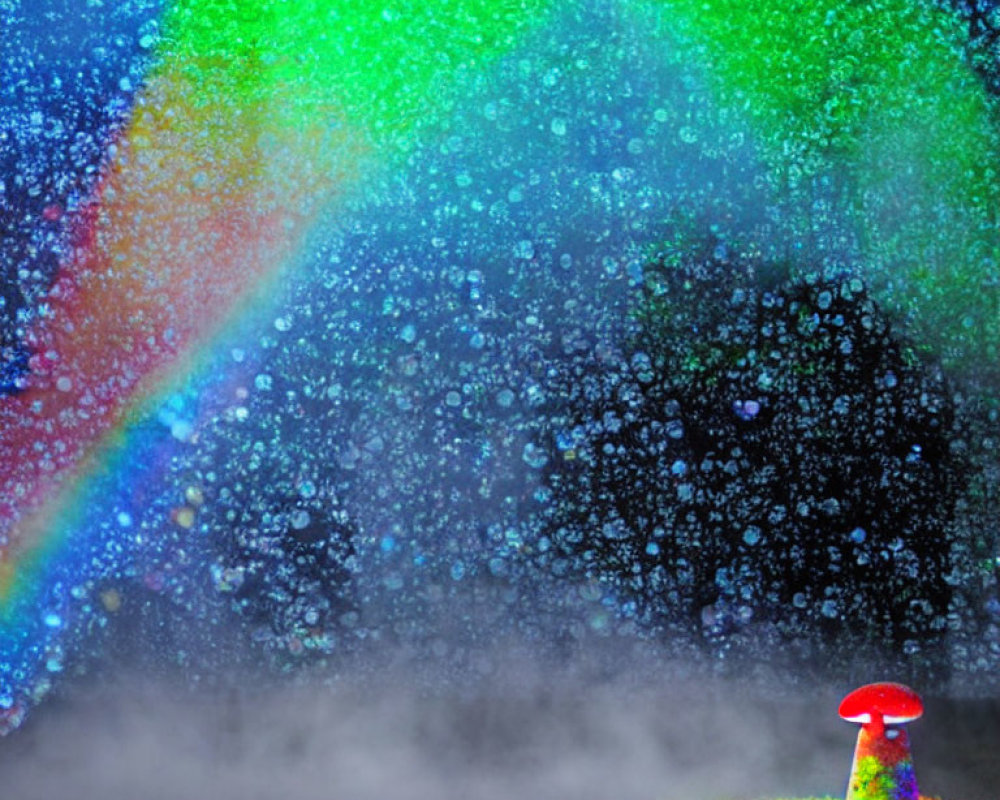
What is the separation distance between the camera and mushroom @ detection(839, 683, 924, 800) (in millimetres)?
1220

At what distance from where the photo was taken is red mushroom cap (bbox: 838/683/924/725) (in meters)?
1.22

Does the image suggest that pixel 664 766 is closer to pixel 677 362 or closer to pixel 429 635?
pixel 429 635

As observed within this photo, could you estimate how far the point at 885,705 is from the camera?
4.00ft

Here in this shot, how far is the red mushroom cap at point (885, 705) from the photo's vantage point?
3.99ft

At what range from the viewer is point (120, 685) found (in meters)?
1.76

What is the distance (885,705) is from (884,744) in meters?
0.05

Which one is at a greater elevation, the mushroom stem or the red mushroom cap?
the red mushroom cap

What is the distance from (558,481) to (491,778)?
0.47 metres

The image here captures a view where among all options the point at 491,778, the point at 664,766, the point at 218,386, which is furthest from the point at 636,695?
the point at 218,386

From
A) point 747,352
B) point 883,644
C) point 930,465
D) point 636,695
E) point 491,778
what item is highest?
point 747,352

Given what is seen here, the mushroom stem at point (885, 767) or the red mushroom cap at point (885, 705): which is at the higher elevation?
the red mushroom cap at point (885, 705)

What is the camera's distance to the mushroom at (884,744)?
4.00 ft

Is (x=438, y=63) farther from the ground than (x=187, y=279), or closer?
farther from the ground

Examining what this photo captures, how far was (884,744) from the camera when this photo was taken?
123 cm
